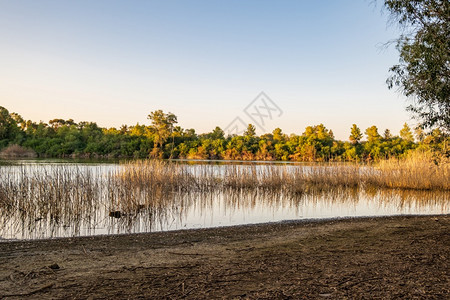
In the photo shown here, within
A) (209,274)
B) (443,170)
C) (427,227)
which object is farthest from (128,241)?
(443,170)

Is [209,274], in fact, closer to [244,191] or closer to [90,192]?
[90,192]

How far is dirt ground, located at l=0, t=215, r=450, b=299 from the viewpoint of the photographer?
12.1ft

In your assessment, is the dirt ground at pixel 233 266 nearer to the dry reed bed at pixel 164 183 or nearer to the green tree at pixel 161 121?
the dry reed bed at pixel 164 183

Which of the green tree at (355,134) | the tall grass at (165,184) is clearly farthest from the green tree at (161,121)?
the tall grass at (165,184)

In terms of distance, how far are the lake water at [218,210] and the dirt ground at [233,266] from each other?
6.58 feet

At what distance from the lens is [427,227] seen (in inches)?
301

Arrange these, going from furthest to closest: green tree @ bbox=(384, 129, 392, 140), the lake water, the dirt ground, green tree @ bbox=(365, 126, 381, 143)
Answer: green tree @ bbox=(384, 129, 392, 140), green tree @ bbox=(365, 126, 381, 143), the lake water, the dirt ground

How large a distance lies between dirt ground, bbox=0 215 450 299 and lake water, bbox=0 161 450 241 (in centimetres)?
201

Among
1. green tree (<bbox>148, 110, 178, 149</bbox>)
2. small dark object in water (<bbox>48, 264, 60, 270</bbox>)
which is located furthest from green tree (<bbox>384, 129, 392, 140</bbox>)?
small dark object in water (<bbox>48, 264, 60, 270</bbox>)

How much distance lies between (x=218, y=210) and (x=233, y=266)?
723cm

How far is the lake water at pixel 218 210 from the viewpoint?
8.59m

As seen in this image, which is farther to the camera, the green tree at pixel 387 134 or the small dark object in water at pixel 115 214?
the green tree at pixel 387 134

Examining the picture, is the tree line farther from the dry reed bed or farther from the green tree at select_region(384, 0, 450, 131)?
the green tree at select_region(384, 0, 450, 131)

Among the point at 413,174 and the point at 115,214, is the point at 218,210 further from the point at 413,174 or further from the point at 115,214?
the point at 413,174
